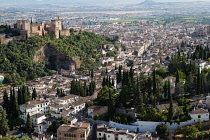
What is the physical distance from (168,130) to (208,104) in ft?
15.0

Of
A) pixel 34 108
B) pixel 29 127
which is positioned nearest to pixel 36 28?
pixel 34 108

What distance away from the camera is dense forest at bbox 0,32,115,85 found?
180 feet

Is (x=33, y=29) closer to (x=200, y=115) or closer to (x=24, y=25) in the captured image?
(x=24, y=25)

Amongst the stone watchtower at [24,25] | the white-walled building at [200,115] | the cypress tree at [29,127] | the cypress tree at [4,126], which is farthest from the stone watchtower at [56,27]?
the white-walled building at [200,115]

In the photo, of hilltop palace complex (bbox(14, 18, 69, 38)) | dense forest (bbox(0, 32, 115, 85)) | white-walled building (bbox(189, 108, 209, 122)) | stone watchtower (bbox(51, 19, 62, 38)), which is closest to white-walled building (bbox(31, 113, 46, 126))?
white-walled building (bbox(189, 108, 209, 122))

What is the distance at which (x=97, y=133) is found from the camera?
92.4ft

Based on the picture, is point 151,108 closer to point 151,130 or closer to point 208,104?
point 151,130

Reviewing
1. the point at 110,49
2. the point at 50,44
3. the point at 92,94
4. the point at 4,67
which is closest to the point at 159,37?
the point at 110,49

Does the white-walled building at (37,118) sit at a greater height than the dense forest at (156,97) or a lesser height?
lesser

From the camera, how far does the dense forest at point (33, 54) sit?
54.7 meters

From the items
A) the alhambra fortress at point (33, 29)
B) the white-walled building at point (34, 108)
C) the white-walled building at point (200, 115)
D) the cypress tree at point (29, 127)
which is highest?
the alhambra fortress at point (33, 29)

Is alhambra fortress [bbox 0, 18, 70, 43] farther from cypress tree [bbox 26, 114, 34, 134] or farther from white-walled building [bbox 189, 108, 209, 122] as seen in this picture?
white-walled building [bbox 189, 108, 209, 122]

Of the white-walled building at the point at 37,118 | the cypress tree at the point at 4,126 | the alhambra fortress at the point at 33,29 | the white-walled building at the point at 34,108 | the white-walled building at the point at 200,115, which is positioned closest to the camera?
the white-walled building at the point at 200,115

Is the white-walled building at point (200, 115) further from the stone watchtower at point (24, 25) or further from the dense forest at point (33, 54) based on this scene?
the stone watchtower at point (24, 25)
